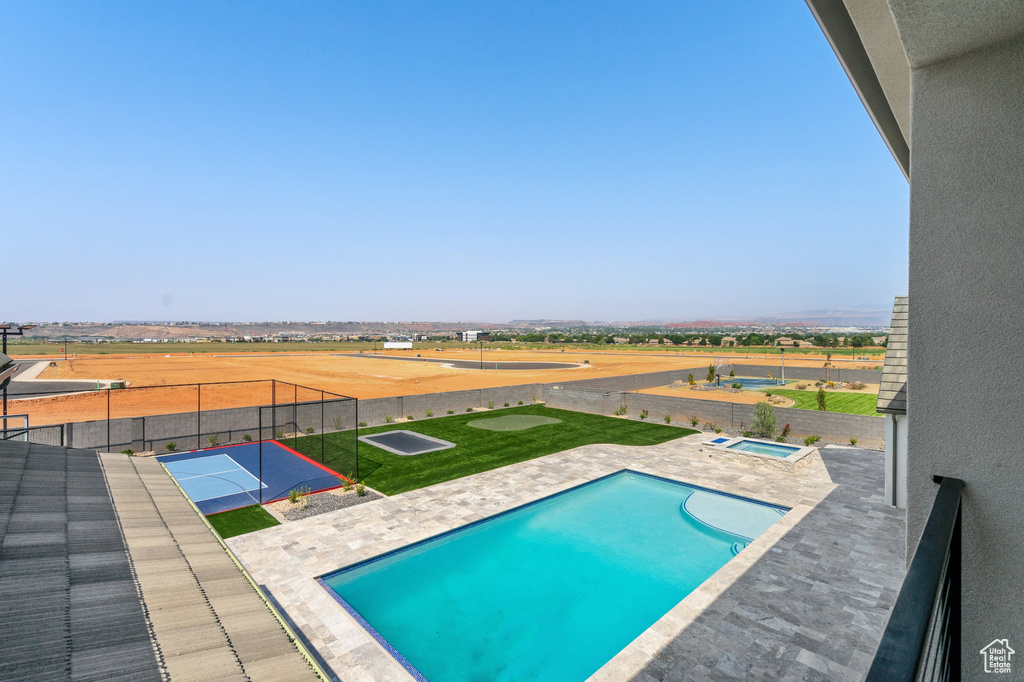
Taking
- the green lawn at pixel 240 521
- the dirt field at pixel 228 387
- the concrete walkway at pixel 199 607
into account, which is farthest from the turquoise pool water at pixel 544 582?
the dirt field at pixel 228 387

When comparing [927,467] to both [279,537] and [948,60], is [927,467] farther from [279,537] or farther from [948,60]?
[279,537]

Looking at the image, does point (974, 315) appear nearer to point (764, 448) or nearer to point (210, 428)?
point (764, 448)

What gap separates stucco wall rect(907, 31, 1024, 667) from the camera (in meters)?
1.87

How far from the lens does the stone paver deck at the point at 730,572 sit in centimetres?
521

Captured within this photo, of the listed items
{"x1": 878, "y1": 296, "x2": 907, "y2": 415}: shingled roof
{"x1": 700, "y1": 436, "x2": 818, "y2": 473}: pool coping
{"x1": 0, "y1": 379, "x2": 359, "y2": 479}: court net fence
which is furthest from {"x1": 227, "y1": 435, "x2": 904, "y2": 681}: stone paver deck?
{"x1": 0, "y1": 379, "x2": 359, "y2": 479}: court net fence

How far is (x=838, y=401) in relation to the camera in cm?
2477

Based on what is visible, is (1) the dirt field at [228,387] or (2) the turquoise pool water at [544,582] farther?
(1) the dirt field at [228,387]

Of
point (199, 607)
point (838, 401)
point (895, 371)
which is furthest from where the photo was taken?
point (838, 401)

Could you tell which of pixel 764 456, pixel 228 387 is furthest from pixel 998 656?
pixel 228 387

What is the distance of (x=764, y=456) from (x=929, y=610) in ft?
43.8

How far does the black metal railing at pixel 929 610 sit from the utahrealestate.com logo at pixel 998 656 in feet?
0.52

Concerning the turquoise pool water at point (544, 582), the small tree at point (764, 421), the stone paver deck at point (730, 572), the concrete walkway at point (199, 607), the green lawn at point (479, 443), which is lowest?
the turquoise pool water at point (544, 582)

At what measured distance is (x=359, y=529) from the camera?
29.0ft

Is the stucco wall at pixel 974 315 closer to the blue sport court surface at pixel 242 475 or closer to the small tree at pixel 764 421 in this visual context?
the blue sport court surface at pixel 242 475
